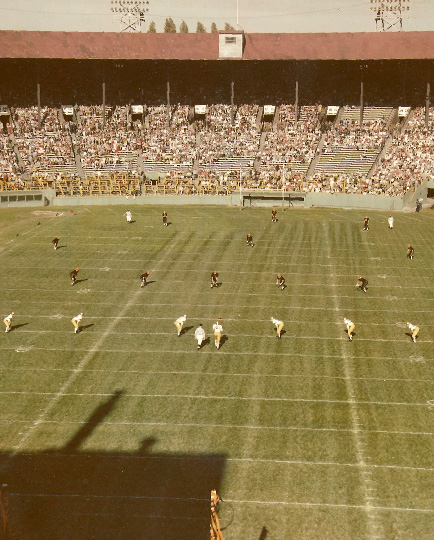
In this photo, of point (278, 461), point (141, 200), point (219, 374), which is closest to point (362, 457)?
point (278, 461)

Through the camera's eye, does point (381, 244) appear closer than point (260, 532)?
No

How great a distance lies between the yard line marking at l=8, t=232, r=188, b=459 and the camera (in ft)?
65.1

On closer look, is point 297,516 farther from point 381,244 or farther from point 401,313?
point 381,244

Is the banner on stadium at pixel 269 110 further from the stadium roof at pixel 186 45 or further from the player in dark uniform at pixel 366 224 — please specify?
the player in dark uniform at pixel 366 224

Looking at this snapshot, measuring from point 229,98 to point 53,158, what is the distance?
1942 cm

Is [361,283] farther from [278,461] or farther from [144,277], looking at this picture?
[278,461]

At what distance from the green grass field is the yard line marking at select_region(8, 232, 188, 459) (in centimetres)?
8

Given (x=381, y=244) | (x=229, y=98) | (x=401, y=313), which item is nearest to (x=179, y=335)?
(x=401, y=313)

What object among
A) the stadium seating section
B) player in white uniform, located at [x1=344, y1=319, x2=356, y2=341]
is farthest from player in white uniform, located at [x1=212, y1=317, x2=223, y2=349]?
the stadium seating section

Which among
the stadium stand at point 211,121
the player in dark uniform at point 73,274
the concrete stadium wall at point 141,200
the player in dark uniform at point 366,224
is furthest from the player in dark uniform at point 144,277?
the stadium stand at point 211,121

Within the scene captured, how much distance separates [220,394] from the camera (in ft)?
74.2

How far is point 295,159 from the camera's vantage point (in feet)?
200

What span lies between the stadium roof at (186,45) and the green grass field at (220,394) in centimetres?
3006

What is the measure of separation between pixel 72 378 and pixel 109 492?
7503 millimetres
